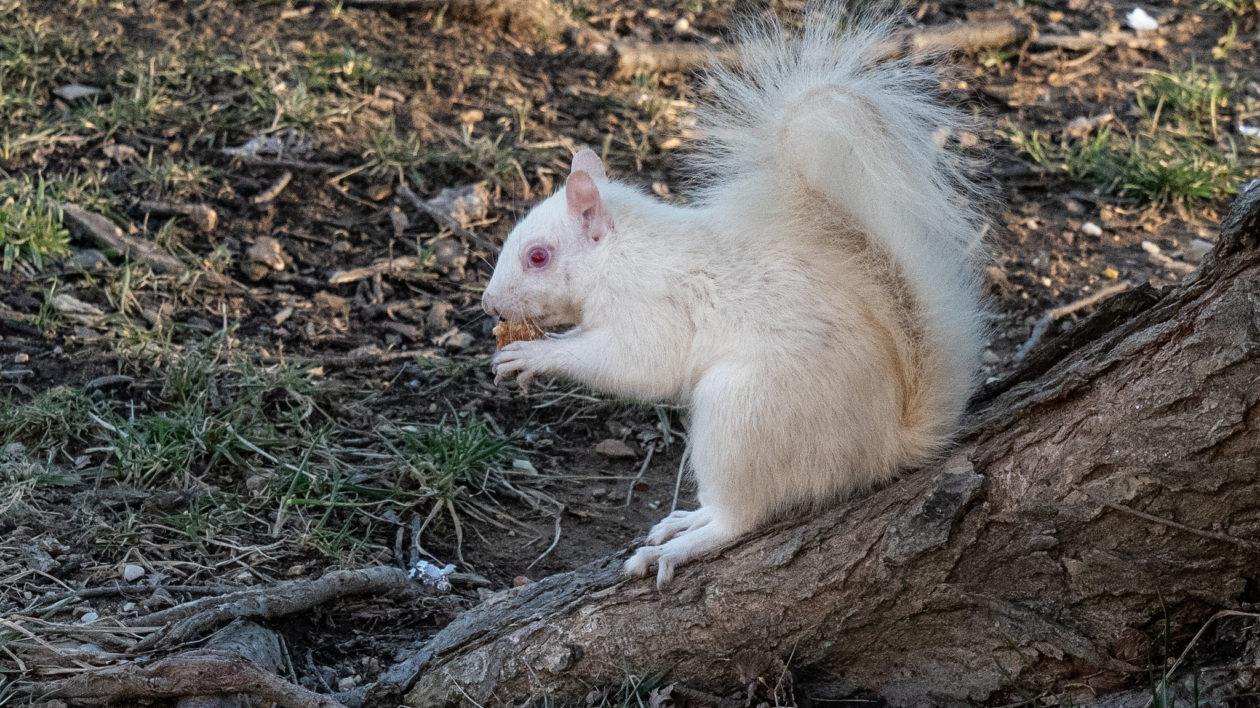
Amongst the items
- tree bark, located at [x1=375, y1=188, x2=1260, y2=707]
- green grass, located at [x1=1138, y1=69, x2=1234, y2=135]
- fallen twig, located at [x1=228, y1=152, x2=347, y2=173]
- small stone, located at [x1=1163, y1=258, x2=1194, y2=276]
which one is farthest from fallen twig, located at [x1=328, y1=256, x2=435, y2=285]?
green grass, located at [x1=1138, y1=69, x2=1234, y2=135]

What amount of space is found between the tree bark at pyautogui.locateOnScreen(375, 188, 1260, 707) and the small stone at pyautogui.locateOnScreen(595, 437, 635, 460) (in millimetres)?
1172

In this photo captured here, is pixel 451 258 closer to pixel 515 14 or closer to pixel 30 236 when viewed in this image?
pixel 30 236

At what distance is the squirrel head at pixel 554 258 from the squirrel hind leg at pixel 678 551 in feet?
2.03

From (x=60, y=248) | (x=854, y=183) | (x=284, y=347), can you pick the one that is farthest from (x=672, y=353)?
(x=60, y=248)

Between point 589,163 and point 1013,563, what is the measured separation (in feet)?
4.65

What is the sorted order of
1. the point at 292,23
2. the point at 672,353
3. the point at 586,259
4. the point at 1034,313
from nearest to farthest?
the point at 672,353 < the point at 586,259 < the point at 1034,313 < the point at 292,23

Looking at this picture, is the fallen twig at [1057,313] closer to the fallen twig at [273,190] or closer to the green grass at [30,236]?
the fallen twig at [273,190]

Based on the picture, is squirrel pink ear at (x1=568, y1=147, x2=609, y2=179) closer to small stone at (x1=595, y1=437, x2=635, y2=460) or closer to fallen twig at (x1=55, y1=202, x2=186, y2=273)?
small stone at (x1=595, y1=437, x2=635, y2=460)

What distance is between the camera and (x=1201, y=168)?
4.30 metres

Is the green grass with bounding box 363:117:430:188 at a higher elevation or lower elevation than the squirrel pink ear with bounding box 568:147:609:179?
lower

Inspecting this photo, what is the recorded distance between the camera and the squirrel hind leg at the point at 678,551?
2141 millimetres

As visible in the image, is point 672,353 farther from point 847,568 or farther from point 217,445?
point 217,445

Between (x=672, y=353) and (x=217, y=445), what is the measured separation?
4.71ft

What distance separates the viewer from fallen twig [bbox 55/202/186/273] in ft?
12.5
